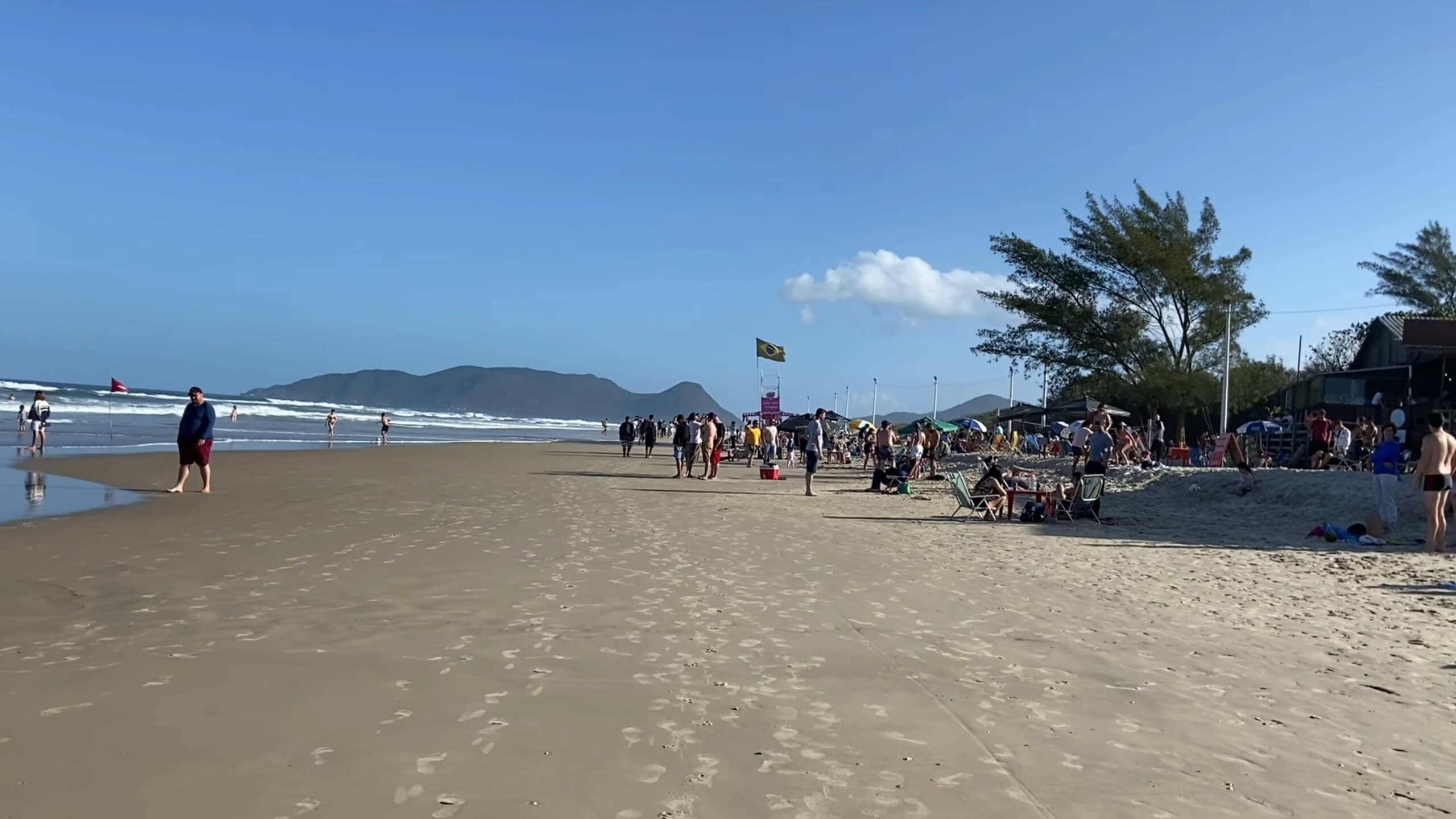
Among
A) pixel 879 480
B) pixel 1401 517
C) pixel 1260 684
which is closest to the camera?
pixel 1260 684

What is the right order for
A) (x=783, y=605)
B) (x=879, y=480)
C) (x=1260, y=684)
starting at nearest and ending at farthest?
1. (x=1260, y=684)
2. (x=783, y=605)
3. (x=879, y=480)

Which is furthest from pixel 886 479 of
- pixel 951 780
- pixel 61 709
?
pixel 61 709

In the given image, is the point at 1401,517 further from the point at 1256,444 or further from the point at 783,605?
the point at 1256,444

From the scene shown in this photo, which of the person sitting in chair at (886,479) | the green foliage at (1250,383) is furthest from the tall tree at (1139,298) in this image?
the person sitting in chair at (886,479)

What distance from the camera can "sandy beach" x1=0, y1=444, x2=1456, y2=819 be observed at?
11.7 ft

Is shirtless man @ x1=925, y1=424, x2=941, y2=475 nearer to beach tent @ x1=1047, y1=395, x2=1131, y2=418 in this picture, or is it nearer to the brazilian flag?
beach tent @ x1=1047, y1=395, x2=1131, y2=418

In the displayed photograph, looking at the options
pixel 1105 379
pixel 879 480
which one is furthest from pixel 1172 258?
pixel 879 480

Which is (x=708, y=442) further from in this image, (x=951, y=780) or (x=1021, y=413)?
(x=1021, y=413)

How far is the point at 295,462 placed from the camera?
23203 mm

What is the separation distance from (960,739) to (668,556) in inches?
209

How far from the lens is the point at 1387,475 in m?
12.6

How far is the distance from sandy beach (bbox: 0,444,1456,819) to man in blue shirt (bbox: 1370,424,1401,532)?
6.82 feet

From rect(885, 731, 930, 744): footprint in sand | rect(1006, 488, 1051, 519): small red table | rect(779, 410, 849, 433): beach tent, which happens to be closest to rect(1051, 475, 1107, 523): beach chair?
rect(1006, 488, 1051, 519): small red table

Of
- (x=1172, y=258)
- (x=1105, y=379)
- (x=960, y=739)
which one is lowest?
(x=960, y=739)
